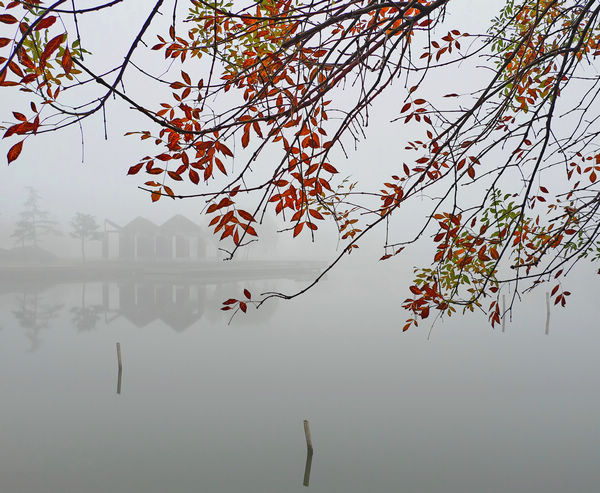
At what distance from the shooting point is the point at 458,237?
10.2 ft

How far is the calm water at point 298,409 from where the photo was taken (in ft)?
24.6

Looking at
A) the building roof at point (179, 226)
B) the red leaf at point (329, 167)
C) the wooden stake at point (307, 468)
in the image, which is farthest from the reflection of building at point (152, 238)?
the red leaf at point (329, 167)

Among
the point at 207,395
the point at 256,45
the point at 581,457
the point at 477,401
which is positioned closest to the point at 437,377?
the point at 477,401

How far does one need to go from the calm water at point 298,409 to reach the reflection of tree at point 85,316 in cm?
39

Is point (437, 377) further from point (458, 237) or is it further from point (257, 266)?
point (257, 266)

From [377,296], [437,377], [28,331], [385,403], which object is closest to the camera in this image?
[385,403]

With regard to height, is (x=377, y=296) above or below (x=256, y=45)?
below

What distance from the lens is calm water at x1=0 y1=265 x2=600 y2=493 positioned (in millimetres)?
7500

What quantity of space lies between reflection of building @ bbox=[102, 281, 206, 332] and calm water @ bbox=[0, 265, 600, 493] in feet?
9.27

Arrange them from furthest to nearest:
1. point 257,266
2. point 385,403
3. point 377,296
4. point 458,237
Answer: point 257,266, point 377,296, point 385,403, point 458,237

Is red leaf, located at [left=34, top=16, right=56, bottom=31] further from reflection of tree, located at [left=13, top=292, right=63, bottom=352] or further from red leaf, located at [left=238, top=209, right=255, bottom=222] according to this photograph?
reflection of tree, located at [left=13, top=292, right=63, bottom=352]

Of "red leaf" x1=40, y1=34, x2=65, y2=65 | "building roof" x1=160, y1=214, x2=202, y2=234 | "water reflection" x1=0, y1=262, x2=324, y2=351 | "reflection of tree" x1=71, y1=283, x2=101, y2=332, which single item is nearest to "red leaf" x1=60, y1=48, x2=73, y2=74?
"red leaf" x1=40, y1=34, x2=65, y2=65

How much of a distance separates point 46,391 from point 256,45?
11879 millimetres

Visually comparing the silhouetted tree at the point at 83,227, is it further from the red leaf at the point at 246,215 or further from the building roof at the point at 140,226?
the red leaf at the point at 246,215
